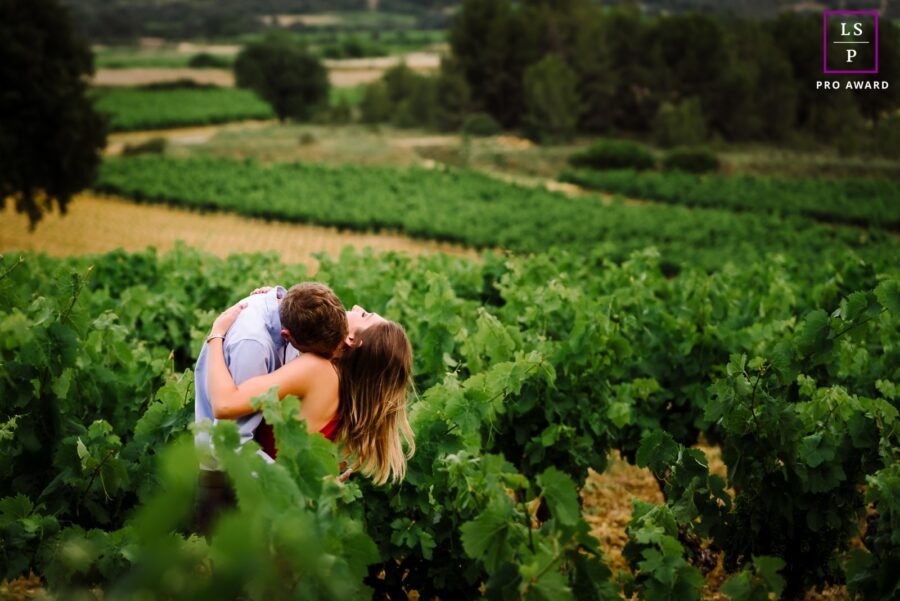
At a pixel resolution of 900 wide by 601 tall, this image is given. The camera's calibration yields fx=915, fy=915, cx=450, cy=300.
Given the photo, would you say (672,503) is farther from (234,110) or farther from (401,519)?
(234,110)

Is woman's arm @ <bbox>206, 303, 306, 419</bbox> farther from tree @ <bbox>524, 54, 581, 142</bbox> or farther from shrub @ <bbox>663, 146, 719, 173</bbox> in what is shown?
tree @ <bbox>524, 54, 581, 142</bbox>

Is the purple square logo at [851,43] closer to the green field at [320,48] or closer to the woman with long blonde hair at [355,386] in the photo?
the woman with long blonde hair at [355,386]

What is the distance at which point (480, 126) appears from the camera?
65.0 meters

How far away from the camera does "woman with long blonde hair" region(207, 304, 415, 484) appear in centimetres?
395

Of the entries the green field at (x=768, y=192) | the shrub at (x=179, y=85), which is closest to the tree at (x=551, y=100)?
the green field at (x=768, y=192)

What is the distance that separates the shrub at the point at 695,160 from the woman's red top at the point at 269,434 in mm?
51960

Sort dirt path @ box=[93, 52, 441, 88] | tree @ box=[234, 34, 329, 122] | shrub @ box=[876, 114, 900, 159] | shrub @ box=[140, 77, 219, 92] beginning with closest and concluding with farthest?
shrub @ box=[876, 114, 900, 159], tree @ box=[234, 34, 329, 122], shrub @ box=[140, 77, 219, 92], dirt path @ box=[93, 52, 441, 88]

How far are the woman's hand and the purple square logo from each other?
4812cm

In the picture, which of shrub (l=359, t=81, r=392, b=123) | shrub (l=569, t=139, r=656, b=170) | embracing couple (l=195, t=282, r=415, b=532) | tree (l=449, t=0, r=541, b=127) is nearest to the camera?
embracing couple (l=195, t=282, r=415, b=532)

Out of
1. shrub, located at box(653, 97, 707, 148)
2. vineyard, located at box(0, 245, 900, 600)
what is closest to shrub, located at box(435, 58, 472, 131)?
→ shrub, located at box(653, 97, 707, 148)

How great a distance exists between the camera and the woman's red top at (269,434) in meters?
4.14

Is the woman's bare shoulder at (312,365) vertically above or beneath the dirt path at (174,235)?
above

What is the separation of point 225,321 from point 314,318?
552 mm

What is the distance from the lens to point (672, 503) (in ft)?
15.7
